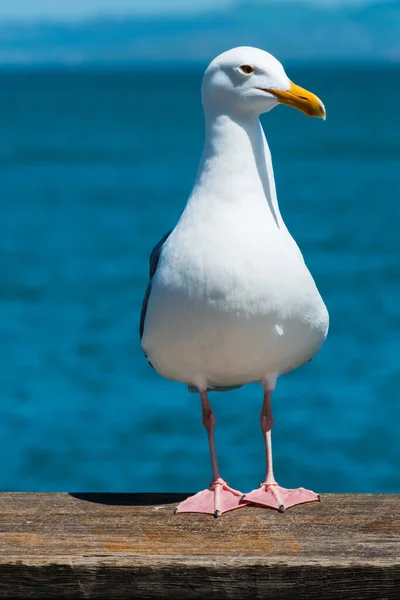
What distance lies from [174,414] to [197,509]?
7.81 meters

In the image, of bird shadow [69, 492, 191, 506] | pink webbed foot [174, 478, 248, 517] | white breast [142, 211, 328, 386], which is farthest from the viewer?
bird shadow [69, 492, 191, 506]

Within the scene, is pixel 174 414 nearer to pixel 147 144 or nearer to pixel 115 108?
pixel 147 144

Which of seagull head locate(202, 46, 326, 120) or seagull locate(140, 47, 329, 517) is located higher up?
seagull head locate(202, 46, 326, 120)

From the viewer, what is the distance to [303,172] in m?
36.6

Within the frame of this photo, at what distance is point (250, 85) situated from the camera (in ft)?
13.9

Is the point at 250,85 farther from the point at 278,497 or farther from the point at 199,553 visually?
the point at 199,553

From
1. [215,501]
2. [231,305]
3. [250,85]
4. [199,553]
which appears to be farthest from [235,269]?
[199,553]

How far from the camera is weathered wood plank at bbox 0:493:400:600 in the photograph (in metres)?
3.68

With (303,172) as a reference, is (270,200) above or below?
below

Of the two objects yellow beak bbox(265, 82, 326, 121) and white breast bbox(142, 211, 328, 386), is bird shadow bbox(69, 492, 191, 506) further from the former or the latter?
yellow beak bbox(265, 82, 326, 121)

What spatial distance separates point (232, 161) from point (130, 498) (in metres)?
1.19

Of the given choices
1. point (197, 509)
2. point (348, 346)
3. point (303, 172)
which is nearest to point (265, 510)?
point (197, 509)

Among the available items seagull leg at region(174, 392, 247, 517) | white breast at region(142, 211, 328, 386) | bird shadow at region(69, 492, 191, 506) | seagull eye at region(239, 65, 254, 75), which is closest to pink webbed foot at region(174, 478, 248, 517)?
seagull leg at region(174, 392, 247, 517)

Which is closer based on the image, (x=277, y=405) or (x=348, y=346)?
(x=277, y=405)
